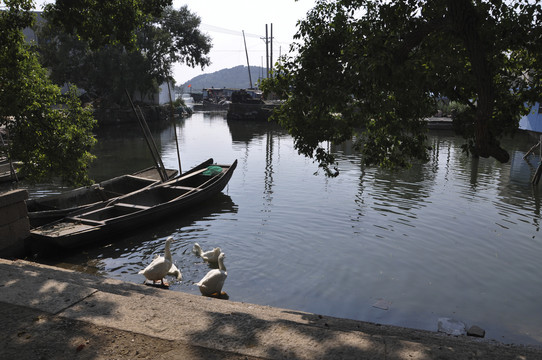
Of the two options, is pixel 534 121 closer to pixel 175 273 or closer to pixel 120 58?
pixel 175 273

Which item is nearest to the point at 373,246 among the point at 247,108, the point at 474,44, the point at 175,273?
the point at 175,273

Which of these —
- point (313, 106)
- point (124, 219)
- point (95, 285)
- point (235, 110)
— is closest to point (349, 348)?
point (95, 285)

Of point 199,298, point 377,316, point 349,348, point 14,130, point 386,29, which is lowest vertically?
point 377,316

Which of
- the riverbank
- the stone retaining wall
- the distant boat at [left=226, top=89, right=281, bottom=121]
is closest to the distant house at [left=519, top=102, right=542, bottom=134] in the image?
the riverbank

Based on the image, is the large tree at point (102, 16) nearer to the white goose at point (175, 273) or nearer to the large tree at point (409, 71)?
the large tree at point (409, 71)

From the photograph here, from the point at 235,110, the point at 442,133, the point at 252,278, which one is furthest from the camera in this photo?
the point at 235,110

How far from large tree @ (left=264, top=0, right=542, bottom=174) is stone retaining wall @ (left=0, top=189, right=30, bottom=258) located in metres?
6.66

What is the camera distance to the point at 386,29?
8680 millimetres

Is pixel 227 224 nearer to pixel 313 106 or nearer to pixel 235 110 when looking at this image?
pixel 313 106

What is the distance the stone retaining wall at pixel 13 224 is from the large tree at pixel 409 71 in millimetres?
6656

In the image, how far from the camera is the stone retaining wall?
1012cm

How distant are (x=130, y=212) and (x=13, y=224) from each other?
3.49m

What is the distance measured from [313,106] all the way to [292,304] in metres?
4.29

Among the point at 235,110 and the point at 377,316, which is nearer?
the point at 377,316
